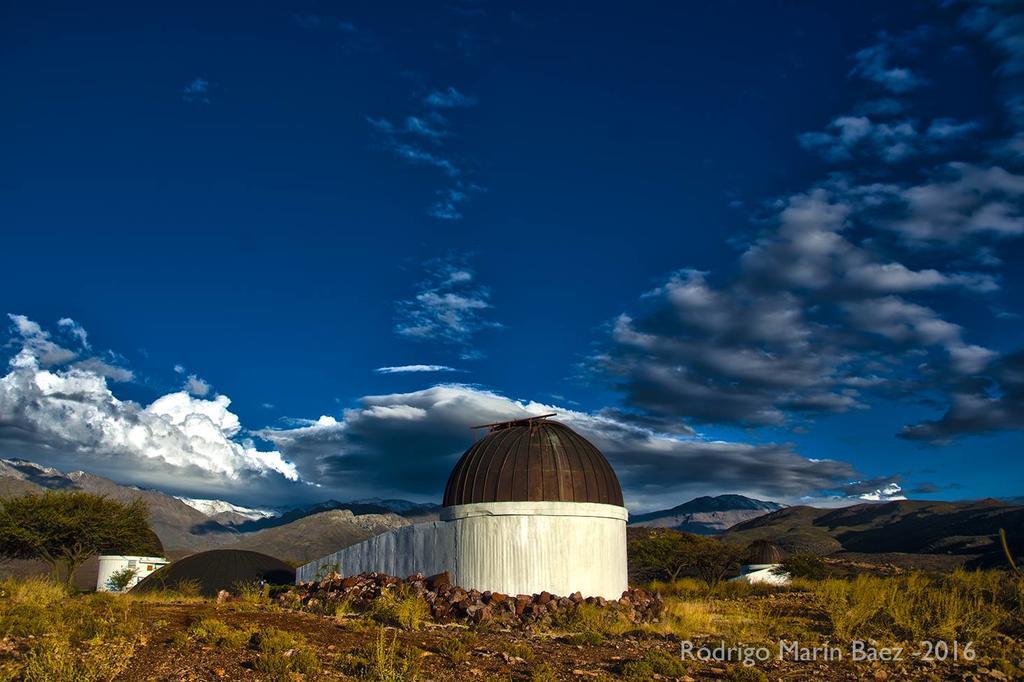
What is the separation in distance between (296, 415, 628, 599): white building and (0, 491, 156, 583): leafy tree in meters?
28.4

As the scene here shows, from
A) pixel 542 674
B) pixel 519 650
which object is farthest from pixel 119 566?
pixel 542 674

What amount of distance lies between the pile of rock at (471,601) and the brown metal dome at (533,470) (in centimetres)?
293

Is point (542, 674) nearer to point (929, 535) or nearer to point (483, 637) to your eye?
point (483, 637)

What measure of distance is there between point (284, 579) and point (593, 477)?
2104 cm

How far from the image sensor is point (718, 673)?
1338 cm

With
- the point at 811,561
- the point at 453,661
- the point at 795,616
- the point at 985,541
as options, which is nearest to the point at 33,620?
the point at 453,661

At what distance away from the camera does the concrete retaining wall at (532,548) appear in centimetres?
2328

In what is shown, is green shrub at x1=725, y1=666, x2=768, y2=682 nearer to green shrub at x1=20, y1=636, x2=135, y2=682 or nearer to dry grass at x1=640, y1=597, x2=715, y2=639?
dry grass at x1=640, y1=597, x2=715, y2=639

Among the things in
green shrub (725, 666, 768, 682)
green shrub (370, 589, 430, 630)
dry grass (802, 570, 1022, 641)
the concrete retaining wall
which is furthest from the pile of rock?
green shrub (725, 666, 768, 682)

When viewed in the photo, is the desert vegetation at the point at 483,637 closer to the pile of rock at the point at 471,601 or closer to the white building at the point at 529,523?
the pile of rock at the point at 471,601

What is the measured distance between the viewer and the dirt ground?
1277 cm

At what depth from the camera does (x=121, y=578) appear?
4300 cm

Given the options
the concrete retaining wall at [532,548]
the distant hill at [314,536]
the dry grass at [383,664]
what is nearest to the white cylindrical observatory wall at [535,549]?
the concrete retaining wall at [532,548]

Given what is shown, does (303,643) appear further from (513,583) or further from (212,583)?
(212,583)
